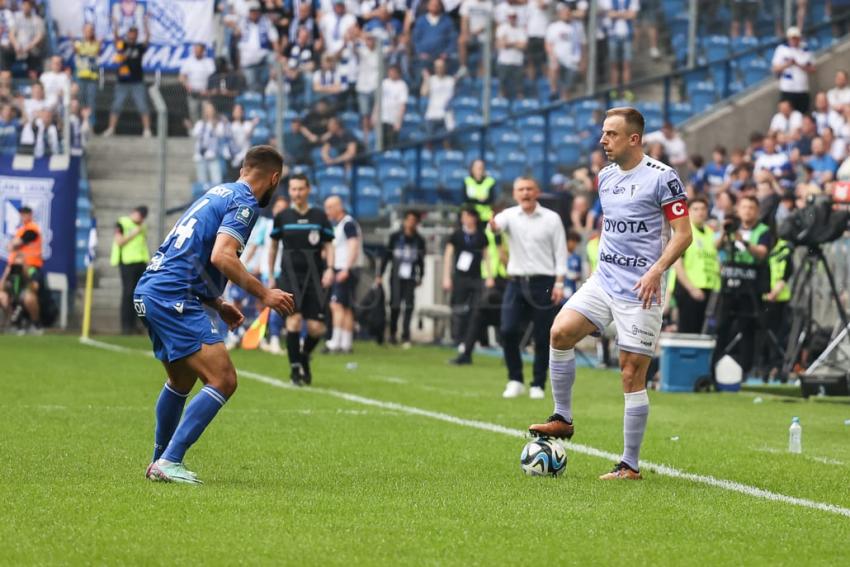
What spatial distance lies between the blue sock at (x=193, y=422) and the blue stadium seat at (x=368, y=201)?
701 inches

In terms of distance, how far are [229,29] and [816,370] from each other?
16439mm

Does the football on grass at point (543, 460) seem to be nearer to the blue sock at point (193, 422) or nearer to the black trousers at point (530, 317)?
the blue sock at point (193, 422)

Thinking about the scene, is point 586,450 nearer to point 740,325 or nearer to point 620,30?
point 740,325

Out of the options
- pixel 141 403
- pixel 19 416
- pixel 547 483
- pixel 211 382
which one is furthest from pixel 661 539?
pixel 141 403

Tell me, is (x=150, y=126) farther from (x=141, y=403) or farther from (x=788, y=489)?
(x=788, y=489)

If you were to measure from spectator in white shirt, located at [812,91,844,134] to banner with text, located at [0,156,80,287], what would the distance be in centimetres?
1199

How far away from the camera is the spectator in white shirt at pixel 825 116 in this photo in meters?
24.3

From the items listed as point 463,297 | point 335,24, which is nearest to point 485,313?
point 463,297

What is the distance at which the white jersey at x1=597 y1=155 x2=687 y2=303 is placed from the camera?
9.24 metres

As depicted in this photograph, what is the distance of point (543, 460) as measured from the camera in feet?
30.1

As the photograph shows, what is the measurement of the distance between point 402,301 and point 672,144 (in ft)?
16.6

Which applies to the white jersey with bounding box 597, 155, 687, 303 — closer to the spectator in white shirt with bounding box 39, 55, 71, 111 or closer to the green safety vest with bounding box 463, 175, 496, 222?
the green safety vest with bounding box 463, 175, 496, 222

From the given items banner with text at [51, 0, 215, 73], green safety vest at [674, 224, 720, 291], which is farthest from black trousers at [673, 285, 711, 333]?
banner with text at [51, 0, 215, 73]

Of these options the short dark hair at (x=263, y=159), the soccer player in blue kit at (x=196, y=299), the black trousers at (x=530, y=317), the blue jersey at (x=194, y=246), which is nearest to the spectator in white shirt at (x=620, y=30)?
the black trousers at (x=530, y=317)
